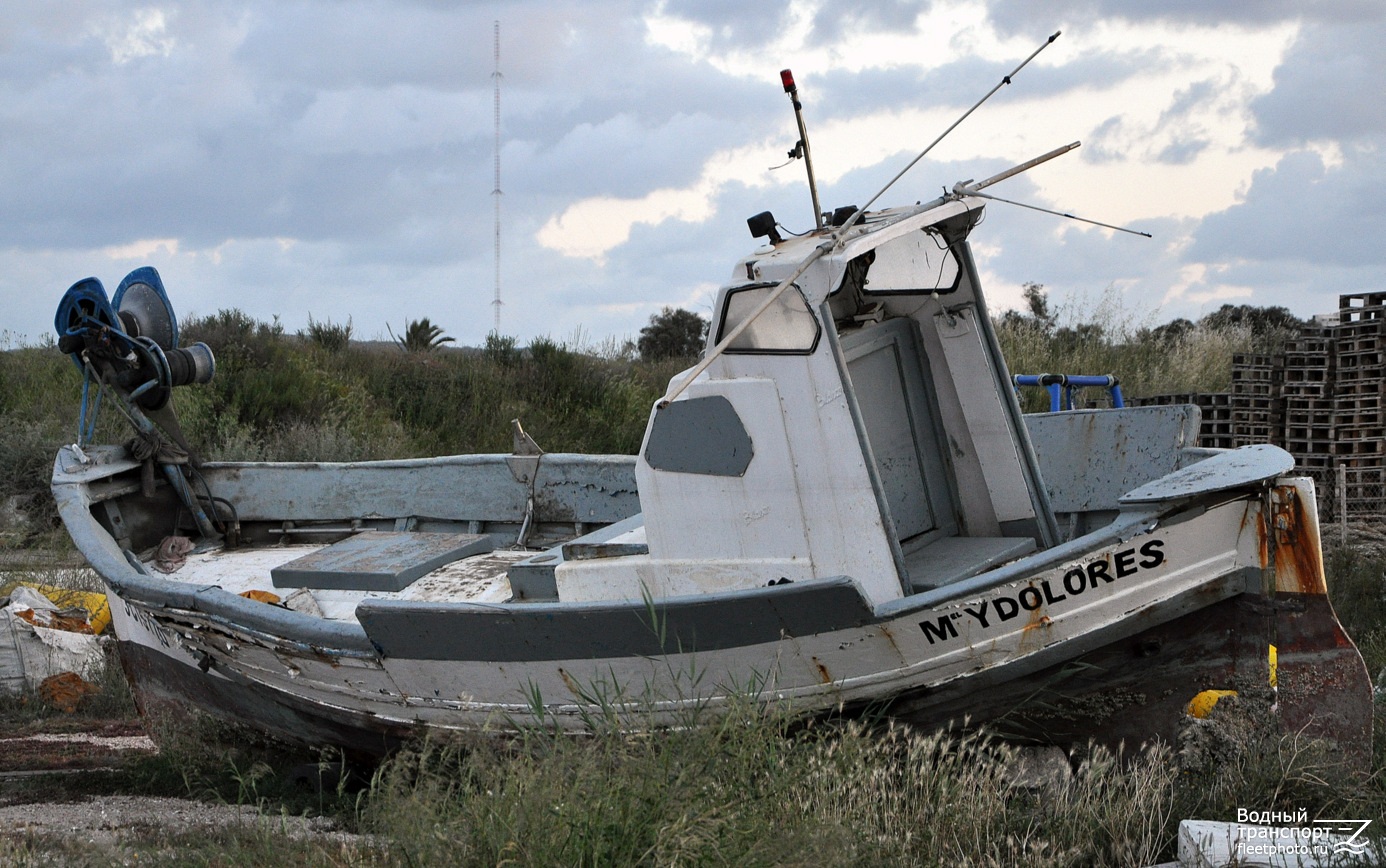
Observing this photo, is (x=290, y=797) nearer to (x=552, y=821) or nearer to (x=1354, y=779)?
(x=552, y=821)

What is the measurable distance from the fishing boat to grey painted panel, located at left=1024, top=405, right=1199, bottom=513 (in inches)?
0.6

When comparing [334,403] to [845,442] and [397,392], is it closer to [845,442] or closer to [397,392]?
[397,392]

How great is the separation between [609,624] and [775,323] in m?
1.40

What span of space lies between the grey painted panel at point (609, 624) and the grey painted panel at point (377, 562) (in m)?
2.05

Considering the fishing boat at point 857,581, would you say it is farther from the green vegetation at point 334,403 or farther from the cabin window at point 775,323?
the green vegetation at point 334,403

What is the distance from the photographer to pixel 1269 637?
4.58m

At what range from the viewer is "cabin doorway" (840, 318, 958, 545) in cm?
586

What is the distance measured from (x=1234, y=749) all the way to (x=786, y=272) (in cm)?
252

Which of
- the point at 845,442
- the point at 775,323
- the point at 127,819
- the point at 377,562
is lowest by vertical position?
the point at 127,819

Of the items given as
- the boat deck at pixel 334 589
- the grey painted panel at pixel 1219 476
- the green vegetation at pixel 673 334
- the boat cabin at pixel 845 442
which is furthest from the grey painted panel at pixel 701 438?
the green vegetation at pixel 673 334

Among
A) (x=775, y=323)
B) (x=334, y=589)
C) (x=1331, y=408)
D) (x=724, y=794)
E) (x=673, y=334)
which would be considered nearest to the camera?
(x=724, y=794)

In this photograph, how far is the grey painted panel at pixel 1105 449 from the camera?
645cm

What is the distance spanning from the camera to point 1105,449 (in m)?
6.74

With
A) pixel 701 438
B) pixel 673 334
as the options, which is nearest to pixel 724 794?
pixel 701 438
